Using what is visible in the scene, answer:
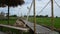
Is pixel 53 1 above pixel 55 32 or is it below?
above

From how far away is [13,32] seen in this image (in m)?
12.7

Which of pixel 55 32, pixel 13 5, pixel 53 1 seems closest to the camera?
pixel 53 1

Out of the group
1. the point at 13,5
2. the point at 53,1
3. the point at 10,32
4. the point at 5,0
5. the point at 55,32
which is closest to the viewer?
the point at 53,1

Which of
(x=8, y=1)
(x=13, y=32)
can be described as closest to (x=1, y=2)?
(x=8, y=1)

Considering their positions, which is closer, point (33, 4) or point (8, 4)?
point (33, 4)

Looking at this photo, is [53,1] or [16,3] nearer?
[53,1]

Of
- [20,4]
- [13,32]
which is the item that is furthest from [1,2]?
[13,32]

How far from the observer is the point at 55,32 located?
915 centimetres

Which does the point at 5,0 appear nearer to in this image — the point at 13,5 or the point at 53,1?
the point at 13,5

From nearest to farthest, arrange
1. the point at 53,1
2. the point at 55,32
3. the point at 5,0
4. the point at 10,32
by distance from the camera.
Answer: the point at 53,1 → the point at 55,32 → the point at 10,32 → the point at 5,0

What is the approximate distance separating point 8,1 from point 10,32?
6.57m

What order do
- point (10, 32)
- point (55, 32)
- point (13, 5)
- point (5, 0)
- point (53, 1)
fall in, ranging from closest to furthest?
point (53, 1)
point (55, 32)
point (10, 32)
point (5, 0)
point (13, 5)

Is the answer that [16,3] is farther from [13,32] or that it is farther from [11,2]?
[13,32]

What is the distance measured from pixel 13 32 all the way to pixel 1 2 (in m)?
7.18
